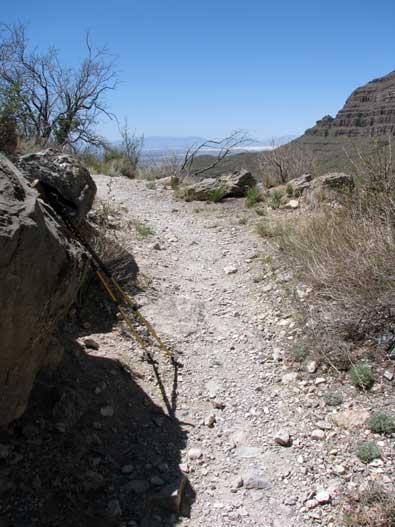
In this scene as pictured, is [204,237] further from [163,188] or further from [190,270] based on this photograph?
[163,188]

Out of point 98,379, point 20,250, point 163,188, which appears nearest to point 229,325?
point 98,379

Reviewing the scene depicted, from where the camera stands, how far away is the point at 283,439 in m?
3.05

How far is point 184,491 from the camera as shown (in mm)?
2662

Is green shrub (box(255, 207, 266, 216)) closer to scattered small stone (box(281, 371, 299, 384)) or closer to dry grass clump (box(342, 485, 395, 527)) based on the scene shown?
scattered small stone (box(281, 371, 299, 384))

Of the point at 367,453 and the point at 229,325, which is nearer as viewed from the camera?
the point at 367,453

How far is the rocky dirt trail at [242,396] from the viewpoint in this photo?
8.64ft

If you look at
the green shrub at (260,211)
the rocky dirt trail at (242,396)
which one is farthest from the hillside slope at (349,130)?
the rocky dirt trail at (242,396)

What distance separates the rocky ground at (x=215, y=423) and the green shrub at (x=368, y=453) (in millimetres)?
40

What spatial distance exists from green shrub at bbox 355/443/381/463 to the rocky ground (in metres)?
0.04

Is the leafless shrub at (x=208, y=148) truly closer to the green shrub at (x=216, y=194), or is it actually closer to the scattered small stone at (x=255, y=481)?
the green shrub at (x=216, y=194)

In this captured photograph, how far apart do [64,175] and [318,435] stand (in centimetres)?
309

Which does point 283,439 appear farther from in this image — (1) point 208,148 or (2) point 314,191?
(1) point 208,148

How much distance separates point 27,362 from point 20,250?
69 centimetres

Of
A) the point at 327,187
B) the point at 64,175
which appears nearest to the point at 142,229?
the point at 64,175
